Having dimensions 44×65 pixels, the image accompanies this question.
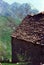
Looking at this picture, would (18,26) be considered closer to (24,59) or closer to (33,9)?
(33,9)

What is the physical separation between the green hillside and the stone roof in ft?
0.64

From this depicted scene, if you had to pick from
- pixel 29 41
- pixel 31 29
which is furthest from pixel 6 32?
pixel 29 41

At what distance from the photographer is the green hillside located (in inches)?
272

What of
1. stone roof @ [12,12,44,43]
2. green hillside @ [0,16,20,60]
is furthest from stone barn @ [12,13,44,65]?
green hillside @ [0,16,20,60]

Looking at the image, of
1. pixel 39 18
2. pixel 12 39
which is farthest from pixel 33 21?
pixel 12 39

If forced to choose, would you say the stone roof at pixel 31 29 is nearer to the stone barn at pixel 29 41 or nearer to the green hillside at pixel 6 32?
the stone barn at pixel 29 41

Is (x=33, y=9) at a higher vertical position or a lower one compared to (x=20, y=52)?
higher

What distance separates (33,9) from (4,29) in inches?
35.8

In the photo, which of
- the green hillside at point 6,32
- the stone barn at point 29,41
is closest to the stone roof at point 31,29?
the stone barn at point 29,41

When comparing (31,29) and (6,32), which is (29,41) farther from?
(6,32)

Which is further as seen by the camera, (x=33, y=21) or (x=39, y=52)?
(x=33, y=21)

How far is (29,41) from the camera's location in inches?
256

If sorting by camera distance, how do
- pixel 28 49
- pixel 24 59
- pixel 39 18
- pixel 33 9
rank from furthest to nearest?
pixel 33 9 → pixel 39 18 → pixel 28 49 → pixel 24 59

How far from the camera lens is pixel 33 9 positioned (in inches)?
303
